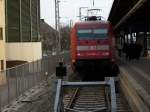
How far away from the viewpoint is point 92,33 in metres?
33.0

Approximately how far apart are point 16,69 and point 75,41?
33.3ft

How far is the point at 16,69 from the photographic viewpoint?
23188 millimetres

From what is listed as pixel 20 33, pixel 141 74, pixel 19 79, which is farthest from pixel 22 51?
pixel 19 79

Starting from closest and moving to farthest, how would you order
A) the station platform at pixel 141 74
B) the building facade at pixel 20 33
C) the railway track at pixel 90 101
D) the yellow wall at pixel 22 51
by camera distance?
the railway track at pixel 90 101 < the station platform at pixel 141 74 < the building facade at pixel 20 33 < the yellow wall at pixel 22 51

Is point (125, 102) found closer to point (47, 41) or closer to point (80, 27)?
point (80, 27)

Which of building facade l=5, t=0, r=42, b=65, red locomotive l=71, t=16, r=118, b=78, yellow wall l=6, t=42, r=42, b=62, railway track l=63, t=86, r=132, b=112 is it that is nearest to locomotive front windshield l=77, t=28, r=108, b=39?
red locomotive l=71, t=16, r=118, b=78

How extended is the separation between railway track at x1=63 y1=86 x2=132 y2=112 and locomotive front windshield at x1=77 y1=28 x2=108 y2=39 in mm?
5801

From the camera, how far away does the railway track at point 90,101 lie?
19166 millimetres

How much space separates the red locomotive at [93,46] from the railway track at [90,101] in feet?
17.2

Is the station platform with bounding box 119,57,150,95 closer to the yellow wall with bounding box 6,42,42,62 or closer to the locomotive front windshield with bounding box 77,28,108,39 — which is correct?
the locomotive front windshield with bounding box 77,28,108,39

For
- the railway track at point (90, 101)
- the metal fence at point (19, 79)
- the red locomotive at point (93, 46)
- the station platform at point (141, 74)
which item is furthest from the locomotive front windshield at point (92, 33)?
the railway track at point (90, 101)

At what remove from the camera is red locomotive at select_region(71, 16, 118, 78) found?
3269cm

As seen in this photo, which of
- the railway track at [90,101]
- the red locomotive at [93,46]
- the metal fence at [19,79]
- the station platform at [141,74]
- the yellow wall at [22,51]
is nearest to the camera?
the railway track at [90,101]

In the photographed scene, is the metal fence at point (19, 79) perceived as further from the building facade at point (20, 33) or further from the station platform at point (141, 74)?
the building facade at point (20, 33)
